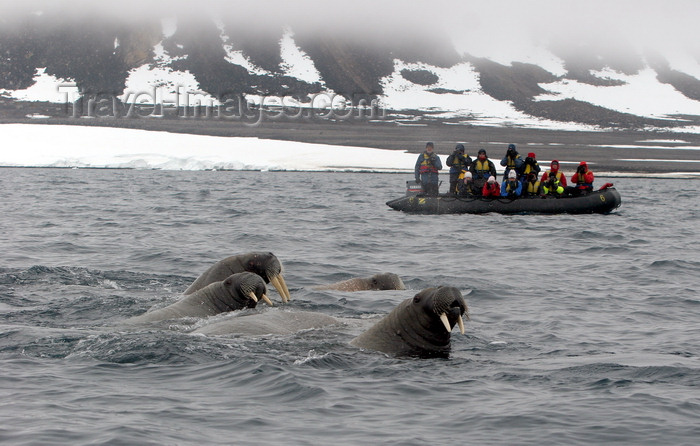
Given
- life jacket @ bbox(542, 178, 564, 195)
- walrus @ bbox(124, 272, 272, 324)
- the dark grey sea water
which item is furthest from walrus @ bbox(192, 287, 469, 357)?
life jacket @ bbox(542, 178, 564, 195)

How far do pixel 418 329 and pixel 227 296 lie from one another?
110 inches

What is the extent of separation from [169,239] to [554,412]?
41.7ft

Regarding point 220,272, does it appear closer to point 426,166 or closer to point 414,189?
point 426,166

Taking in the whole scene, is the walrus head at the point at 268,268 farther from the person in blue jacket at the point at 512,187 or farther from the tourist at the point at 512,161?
the tourist at the point at 512,161

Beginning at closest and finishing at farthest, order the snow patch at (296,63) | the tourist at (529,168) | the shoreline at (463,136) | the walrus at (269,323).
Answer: the walrus at (269,323) → the tourist at (529,168) → the shoreline at (463,136) → the snow patch at (296,63)

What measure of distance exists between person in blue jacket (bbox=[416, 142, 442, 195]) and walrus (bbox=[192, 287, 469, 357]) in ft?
56.1

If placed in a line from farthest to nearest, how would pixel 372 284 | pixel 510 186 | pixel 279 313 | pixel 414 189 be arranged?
pixel 414 189 < pixel 510 186 < pixel 372 284 < pixel 279 313

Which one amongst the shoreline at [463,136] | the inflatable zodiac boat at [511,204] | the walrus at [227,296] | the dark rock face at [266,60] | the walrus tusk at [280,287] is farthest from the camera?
the dark rock face at [266,60]

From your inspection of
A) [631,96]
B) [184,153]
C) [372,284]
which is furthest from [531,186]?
[631,96]

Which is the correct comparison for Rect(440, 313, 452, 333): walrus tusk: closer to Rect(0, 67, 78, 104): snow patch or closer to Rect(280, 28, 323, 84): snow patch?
Rect(0, 67, 78, 104): snow patch

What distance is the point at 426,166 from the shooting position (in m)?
26.0

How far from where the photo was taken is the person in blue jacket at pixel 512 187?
81.8 ft

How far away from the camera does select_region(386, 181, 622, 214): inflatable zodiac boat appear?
24.7 meters

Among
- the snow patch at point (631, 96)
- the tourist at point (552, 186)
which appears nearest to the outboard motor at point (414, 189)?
the tourist at point (552, 186)
